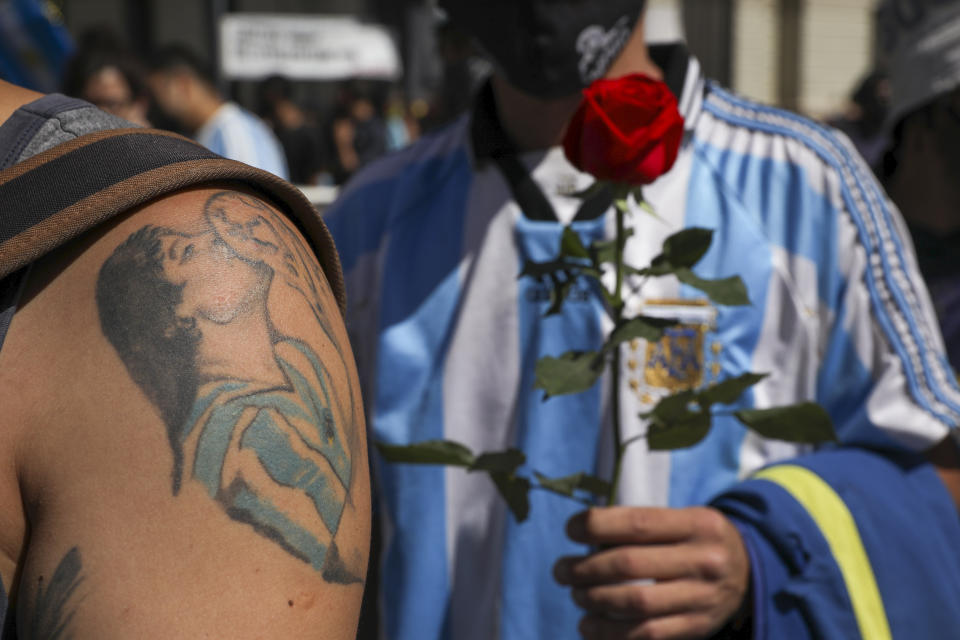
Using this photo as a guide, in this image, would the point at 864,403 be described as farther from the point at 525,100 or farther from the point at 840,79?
the point at 840,79

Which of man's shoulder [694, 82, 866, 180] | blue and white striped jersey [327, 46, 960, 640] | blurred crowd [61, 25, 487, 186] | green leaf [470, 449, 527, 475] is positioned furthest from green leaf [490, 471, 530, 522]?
blurred crowd [61, 25, 487, 186]

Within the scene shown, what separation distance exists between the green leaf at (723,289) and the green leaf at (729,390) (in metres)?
0.10

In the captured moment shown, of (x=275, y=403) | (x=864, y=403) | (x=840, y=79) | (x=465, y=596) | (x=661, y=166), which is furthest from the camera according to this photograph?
(x=840, y=79)

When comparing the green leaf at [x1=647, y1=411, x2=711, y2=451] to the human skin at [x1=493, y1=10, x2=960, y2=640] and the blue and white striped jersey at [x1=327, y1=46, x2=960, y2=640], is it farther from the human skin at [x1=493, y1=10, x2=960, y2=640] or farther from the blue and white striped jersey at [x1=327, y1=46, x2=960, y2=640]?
the blue and white striped jersey at [x1=327, y1=46, x2=960, y2=640]

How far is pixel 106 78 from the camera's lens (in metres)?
4.90

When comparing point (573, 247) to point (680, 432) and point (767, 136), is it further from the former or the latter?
point (767, 136)

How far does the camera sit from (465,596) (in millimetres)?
1747

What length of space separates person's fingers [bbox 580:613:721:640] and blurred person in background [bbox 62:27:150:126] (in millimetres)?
4046

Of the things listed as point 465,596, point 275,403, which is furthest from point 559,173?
point 275,403

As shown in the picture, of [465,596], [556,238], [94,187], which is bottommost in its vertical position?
[465,596]

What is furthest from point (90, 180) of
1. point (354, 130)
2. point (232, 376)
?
point (354, 130)

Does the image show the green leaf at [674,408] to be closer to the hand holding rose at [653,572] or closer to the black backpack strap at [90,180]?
the hand holding rose at [653,572]

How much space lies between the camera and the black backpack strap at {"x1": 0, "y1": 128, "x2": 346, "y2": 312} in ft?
2.57

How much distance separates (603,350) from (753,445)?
1.63 feet
